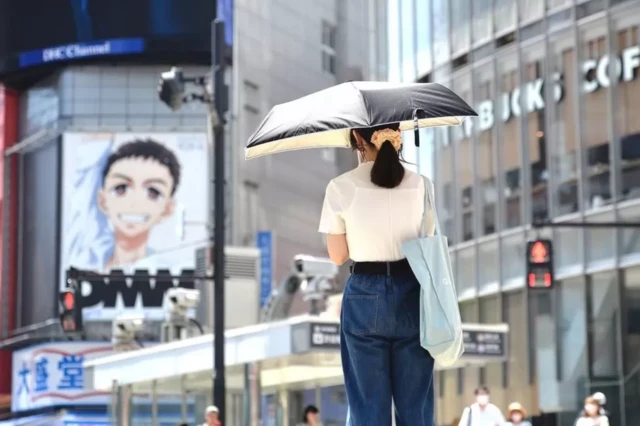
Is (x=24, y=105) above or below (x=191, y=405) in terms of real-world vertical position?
above

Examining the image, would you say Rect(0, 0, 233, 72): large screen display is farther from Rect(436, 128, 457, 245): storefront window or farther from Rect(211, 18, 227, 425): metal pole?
Rect(211, 18, 227, 425): metal pole

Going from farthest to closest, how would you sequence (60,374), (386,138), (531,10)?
(60,374) → (531,10) → (386,138)

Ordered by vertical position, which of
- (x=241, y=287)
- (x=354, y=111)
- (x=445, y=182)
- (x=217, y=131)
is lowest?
(x=354, y=111)

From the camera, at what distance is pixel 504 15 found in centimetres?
3400

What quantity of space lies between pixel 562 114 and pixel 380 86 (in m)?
25.0

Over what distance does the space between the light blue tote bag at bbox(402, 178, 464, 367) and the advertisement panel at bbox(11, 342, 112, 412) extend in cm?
5756

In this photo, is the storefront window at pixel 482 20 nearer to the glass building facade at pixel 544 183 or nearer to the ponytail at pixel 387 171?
the glass building facade at pixel 544 183

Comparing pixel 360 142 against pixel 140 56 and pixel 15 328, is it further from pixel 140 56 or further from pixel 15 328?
pixel 15 328

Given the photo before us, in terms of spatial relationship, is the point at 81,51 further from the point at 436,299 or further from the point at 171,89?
the point at 436,299

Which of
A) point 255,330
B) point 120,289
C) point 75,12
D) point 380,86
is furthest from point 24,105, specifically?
point 380,86

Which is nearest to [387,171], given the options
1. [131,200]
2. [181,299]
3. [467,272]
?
[181,299]

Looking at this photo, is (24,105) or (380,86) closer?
(380,86)

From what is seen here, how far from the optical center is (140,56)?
65.6 m

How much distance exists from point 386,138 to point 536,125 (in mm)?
26157
